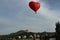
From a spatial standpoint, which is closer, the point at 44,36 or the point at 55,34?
the point at 44,36

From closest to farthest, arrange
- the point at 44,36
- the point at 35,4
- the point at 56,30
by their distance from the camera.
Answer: the point at 35,4 → the point at 44,36 → the point at 56,30

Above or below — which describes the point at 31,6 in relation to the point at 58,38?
above

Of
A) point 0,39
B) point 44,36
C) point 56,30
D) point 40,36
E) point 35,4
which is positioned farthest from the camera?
point 0,39

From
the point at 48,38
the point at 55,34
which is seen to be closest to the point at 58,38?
the point at 55,34

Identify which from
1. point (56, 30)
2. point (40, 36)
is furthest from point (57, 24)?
point (40, 36)

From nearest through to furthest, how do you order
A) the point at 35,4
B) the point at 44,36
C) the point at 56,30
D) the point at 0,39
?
the point at 35,4, the point at 44,36, the point at 56,30, the point at 0,39

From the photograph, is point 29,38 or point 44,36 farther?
point 29,38

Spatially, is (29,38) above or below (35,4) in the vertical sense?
below

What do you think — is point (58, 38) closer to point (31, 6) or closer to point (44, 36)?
point (44, 36)

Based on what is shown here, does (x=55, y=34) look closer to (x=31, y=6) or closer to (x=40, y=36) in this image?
(x=40, y=36)
